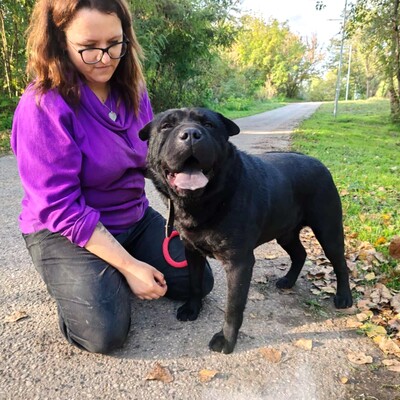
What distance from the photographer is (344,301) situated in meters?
2.94

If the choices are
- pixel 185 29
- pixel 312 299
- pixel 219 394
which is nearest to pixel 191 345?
pixel 219 394

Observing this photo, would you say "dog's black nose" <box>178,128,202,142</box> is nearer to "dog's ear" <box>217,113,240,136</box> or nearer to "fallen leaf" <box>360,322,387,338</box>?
"dog's ear" <box>217,113,240,136</box>

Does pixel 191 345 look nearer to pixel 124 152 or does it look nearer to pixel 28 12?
pixel 124 152

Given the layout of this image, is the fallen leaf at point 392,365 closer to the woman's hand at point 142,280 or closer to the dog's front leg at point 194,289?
the dog's front leg at point 194,289

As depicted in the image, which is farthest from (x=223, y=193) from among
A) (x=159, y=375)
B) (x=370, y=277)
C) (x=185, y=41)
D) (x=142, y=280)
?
(x=185, y=41)

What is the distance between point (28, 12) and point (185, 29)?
565cm

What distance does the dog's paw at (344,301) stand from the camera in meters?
2.93

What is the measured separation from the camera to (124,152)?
2.65 meters

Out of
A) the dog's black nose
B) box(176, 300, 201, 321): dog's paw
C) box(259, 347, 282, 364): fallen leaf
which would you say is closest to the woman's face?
the dog's black nose

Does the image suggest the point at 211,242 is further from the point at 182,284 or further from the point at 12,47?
the point at 12,47

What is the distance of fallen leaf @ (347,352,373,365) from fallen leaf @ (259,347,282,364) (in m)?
0.43

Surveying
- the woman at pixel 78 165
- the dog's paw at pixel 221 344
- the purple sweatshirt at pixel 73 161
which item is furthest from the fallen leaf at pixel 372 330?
the purple sweatshirt at pixel 73 161

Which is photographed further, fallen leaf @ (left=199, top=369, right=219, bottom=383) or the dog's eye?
the dog's eye

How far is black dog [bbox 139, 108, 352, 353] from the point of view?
2158 millimetres
